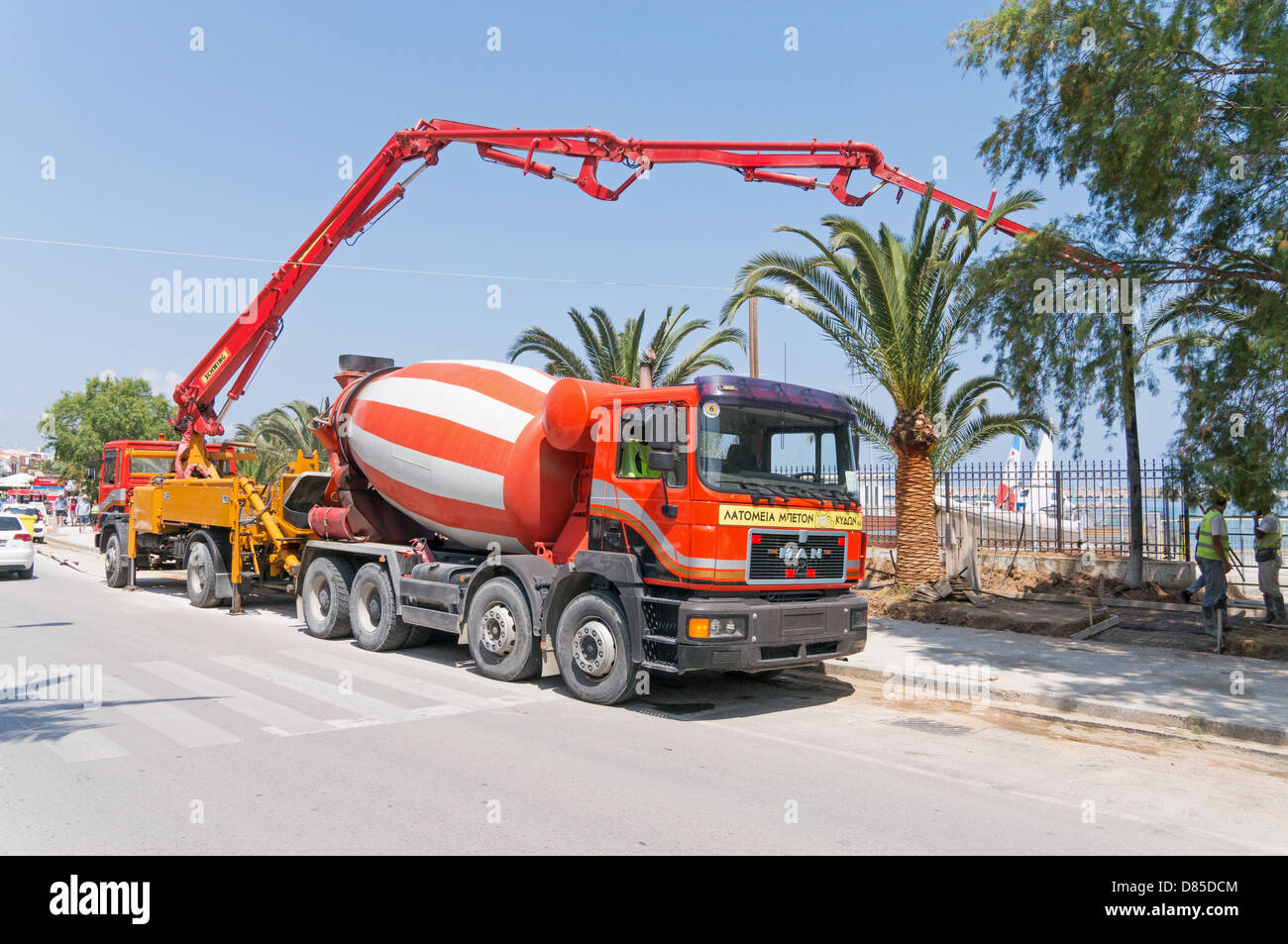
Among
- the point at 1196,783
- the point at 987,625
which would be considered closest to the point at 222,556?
the point at 987,625

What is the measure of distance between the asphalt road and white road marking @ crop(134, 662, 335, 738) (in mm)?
36

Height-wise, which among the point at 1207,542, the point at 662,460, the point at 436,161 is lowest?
the point at 1207,542

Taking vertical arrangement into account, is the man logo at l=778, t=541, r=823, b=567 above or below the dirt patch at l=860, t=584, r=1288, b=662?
above

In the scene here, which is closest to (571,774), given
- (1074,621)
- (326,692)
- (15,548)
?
(326,692)

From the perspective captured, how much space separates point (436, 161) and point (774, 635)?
1040 cm

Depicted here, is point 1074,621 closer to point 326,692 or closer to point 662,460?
point 662,460

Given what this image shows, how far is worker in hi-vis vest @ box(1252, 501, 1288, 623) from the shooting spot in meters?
11.4

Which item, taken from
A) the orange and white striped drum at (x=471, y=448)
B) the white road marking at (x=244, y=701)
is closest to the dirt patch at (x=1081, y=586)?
the orange and white striped drum at (x=471, y=448)

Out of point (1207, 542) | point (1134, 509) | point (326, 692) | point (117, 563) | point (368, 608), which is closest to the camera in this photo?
point (326, 692)

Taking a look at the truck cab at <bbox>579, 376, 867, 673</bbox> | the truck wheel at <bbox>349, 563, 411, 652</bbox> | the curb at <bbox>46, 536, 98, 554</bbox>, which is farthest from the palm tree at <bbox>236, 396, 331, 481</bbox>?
the truck cab at <bbox>579, 376, 867, 673</bbox>

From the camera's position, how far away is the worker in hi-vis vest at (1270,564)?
1141 centimetres

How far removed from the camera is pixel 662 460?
7801 millimetres

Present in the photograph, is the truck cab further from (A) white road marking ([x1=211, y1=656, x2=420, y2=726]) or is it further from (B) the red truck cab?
(B) the red truck cab

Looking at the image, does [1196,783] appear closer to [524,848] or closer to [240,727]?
[524,848]
